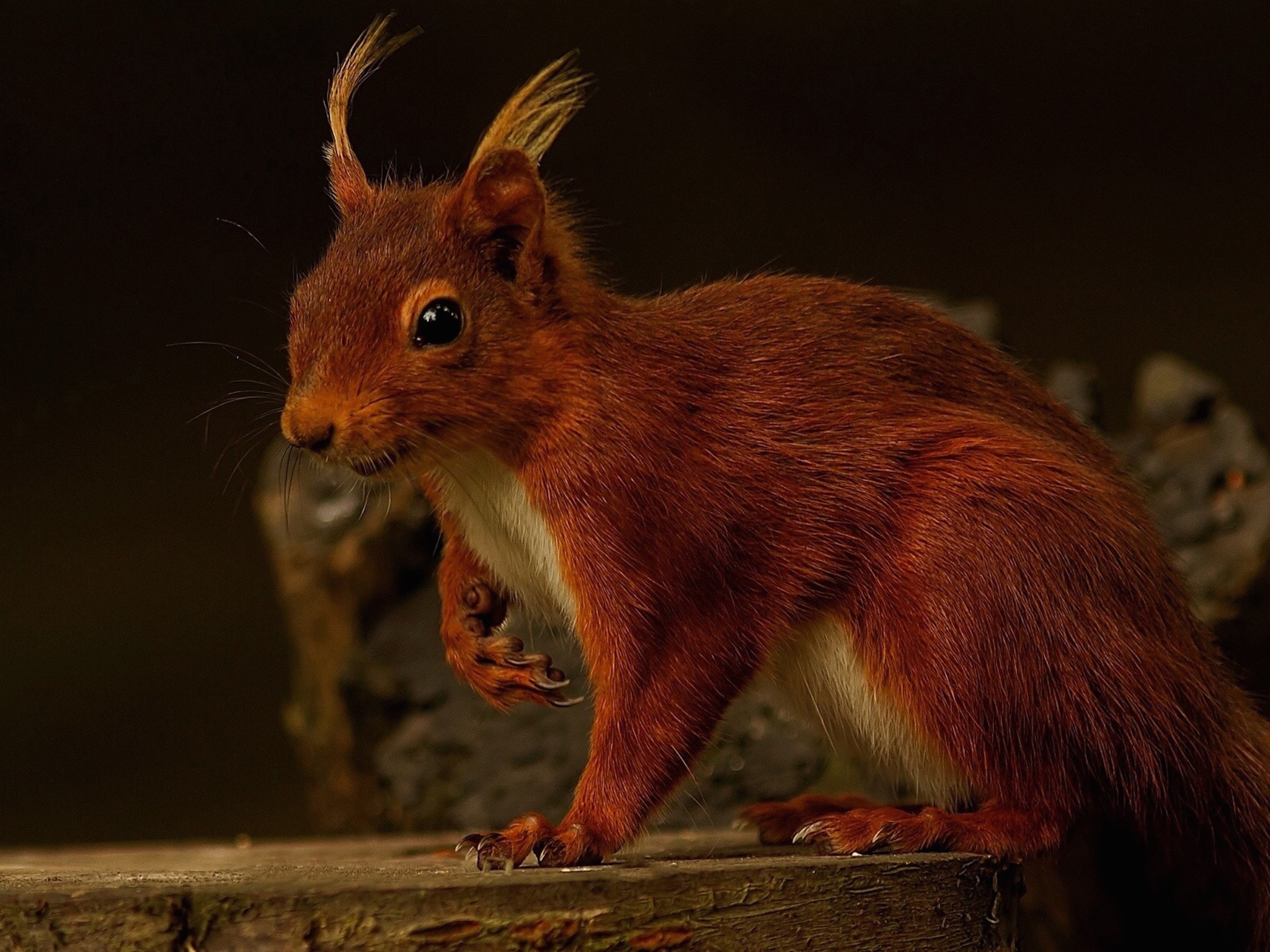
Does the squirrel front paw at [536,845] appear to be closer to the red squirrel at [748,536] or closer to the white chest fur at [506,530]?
the red squirrel at [748,536]

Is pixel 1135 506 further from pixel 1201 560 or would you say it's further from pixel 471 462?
pixel 1201 560

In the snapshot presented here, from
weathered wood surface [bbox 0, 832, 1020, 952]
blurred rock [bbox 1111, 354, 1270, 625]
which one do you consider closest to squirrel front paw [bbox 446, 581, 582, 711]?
weathered wood surface [bbox 0, 832, 1020, 952]

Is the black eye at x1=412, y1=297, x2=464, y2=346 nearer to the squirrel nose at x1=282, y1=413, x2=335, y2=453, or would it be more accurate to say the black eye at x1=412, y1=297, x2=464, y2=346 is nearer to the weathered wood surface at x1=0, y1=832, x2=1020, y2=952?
the squirrel nose at x1=282, y1=413, x2=335, y2=453

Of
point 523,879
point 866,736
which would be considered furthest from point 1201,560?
point 523,879

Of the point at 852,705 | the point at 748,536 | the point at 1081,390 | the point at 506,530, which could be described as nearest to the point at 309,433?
the point at 506,530

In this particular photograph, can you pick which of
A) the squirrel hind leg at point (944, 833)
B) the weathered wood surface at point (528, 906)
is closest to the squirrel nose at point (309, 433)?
the weathered wood surface at point (528, 906)

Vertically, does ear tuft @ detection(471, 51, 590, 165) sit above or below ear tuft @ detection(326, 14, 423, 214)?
above

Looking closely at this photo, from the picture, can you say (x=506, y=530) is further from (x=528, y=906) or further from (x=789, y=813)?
(x=789, y=813)
